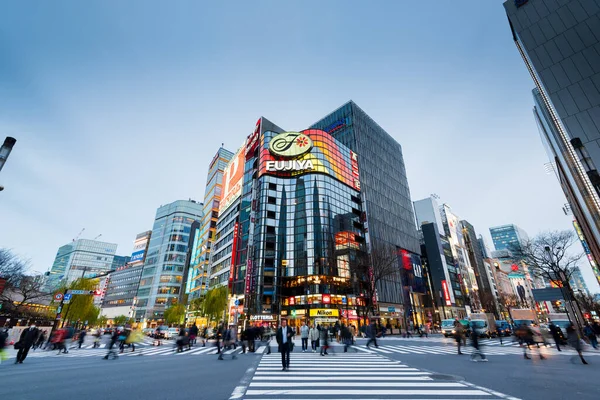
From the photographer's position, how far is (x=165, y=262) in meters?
103

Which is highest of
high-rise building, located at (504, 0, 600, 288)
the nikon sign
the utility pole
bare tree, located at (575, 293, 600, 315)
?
high-rise building, located at (504, 0, 600, 288)

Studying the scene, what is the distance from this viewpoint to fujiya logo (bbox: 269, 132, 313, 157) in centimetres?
6069

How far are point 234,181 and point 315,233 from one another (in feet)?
98.6

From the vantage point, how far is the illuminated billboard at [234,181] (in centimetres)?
6938

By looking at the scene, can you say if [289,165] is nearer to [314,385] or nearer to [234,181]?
[234,181]

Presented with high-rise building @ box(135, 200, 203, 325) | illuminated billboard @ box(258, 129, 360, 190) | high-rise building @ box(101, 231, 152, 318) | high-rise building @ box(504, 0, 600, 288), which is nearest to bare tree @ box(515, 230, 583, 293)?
high-rise building @ box(504, 0, 600, 288)

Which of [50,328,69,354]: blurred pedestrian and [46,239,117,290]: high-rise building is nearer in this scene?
[50,328,69,354]: blurred pedestrian

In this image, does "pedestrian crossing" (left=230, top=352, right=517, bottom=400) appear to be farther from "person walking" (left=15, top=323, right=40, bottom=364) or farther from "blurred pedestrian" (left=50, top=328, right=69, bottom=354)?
"blurred pedestrian" (left=50, top=328, right=69, bottom=354)

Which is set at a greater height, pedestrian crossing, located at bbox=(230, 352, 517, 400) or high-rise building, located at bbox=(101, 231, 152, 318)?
high-rise building, located at bbox=(101, 231, 152, 318)

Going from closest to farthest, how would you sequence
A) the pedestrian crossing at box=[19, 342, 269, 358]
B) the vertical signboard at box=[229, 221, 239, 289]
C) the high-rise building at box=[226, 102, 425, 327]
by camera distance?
the pedestrian crossing at box=[19, 342, 269, 358]
the high-rise building at box=[226, 102, 425, 327]
the vertical signboard at box=[229, 221, 239, 289]

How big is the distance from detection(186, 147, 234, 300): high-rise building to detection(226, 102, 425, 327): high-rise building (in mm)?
6615

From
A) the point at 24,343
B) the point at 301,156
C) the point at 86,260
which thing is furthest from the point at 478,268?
the point at 86,260

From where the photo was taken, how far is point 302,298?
50.5m

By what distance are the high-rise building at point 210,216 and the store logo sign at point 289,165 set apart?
41.0 ft
